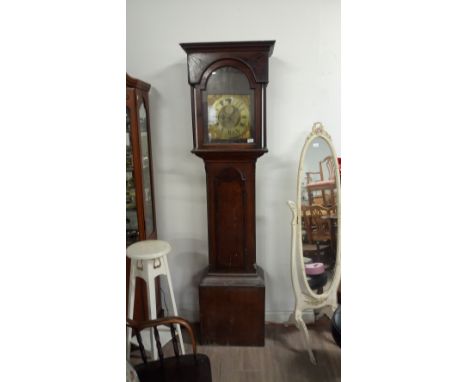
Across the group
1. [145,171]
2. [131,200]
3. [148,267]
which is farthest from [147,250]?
[145,171]

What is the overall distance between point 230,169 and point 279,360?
3.30 feet

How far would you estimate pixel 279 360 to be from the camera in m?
1.91

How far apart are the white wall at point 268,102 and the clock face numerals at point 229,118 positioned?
0.25 meters

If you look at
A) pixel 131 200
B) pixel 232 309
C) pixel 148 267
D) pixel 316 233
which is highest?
pixel 131 200

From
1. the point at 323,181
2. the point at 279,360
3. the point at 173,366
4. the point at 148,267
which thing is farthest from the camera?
the point at 323,181

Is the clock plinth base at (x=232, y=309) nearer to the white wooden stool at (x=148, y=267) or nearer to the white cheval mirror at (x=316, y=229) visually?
the white cheval mirror at (x=316, y=229)

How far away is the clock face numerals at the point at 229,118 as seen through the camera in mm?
1923

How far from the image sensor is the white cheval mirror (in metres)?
1.97

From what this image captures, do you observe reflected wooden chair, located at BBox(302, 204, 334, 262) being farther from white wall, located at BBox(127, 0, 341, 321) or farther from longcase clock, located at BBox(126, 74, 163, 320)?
longcase clock, located at BBox(126, 74, 163, 320)

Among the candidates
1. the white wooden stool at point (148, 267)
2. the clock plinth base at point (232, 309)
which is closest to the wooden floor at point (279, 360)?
the clock plinth base at point (232, 309)

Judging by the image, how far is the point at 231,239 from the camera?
2020mm

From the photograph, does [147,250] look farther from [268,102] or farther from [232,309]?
[268,102]
